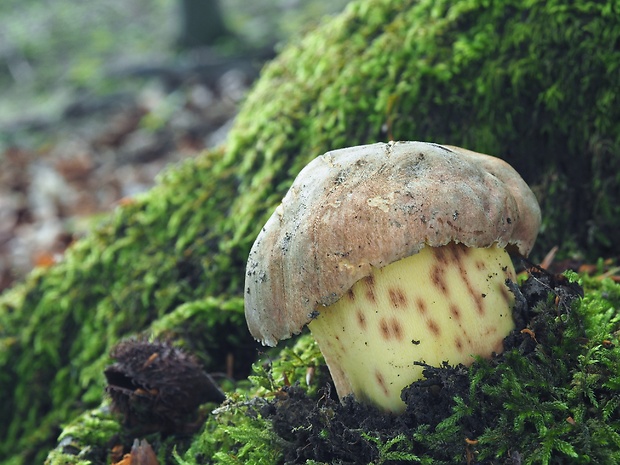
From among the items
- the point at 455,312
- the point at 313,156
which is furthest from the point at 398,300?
the point at 313,156

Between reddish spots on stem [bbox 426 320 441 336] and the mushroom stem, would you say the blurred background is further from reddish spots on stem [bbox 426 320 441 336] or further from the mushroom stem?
reddish spots on stem [bbox 426 320 441 336]

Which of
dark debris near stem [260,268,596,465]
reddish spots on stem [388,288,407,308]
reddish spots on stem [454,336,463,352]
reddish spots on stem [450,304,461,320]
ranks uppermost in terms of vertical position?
reddish spots on stem [388,288,407,308]

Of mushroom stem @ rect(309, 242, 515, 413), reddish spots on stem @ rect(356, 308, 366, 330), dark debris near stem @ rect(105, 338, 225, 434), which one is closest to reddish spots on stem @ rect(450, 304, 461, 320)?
mushroom stem @ rect(309, 242, 515, 413)

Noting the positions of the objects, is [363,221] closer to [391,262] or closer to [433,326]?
[391,262]

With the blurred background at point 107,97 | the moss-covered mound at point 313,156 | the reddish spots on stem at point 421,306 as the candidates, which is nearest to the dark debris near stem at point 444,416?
the reddish spots on stem at point 421,306

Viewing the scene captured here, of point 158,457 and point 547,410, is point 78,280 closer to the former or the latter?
point 158,457

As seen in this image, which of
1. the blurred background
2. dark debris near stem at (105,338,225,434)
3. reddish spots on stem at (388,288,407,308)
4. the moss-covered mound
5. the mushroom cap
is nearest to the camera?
the mushroom cap

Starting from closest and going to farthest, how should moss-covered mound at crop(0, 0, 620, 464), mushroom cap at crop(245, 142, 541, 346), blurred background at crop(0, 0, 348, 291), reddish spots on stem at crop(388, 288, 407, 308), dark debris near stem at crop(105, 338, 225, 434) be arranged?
mushroom cap at crop(245, 142, 541, 346)
reddish spots on stem at crop(388, 288, 407, 308)
dark debris near stem at crop(105, 338, 225, 434)
moss-covered mound at crop(0, 0, 620, 464)
blurred background at crop(0, 0, 348, 291)

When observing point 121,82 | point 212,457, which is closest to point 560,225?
point 212,457
